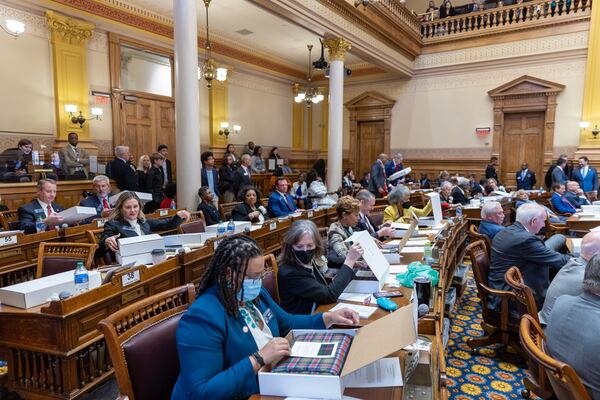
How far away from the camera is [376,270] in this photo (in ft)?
8.09

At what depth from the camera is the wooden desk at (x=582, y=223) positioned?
537cm

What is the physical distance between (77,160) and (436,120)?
10.0m

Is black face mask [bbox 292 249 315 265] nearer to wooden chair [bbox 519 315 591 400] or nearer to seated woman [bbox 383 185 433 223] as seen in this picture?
wooden chair [bbox 519 315 591 400]

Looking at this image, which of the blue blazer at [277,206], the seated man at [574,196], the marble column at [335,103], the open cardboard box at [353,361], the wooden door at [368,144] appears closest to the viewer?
the open cardboard box at [353,361]

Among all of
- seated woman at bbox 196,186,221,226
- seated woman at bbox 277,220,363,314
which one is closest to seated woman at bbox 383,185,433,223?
seated woman at bbox 196,186,221,226

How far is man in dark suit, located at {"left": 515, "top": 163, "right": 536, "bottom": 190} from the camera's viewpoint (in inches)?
423

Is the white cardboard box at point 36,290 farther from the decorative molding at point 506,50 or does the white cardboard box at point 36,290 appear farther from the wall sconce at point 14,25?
the decorative molding at point 506,50

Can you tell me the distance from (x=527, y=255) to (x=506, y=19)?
10.5m

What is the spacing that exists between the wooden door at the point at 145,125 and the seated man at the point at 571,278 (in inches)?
352

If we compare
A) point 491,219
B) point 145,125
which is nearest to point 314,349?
point 491,219

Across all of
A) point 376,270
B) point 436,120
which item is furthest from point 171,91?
point 376,270

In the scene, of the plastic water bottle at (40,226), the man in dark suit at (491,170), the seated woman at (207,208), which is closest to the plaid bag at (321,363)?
the plastic water bottle at (40,226)

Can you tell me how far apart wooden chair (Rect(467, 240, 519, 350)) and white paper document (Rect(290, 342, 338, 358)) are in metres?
2.23

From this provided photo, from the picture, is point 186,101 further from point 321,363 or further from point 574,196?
point 574,196
